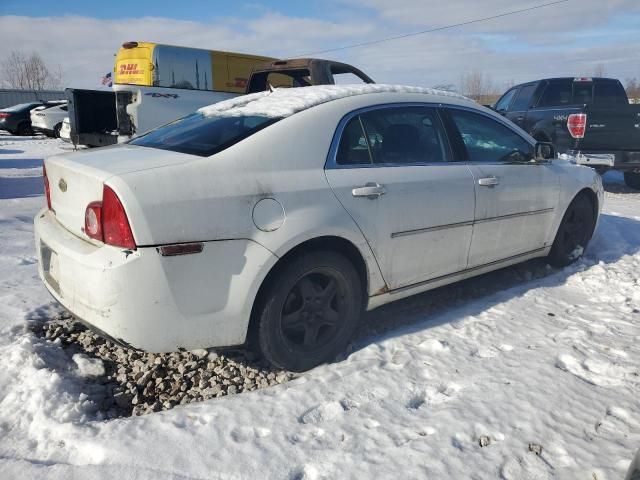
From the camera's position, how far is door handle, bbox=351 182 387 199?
114 inches

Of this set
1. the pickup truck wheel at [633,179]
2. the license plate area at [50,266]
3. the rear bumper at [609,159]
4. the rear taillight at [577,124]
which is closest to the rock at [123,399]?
the license plate area at [50,266]

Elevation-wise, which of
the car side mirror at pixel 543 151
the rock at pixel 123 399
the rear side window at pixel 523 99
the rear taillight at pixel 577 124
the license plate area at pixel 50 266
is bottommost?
the rock at pixel 123 399

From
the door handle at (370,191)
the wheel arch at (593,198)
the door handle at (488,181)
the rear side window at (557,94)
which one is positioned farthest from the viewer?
the rear side window at (557,94)

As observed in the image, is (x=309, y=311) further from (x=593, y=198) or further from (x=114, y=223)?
(x=593, y=198)

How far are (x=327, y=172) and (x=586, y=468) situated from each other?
6.06 ft

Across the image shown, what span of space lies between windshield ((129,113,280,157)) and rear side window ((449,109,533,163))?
1554mm

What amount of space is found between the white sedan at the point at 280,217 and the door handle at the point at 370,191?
12 millimetres

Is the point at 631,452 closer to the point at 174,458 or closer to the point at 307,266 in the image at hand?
the point at 307,266

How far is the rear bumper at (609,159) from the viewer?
8242 mm

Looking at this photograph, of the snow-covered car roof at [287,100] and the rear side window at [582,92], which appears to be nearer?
the snow-covered car roof at [287,100]

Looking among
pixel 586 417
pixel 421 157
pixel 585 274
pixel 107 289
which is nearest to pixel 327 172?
pixel 421 157

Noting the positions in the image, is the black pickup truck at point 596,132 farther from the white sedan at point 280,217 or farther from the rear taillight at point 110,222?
the rear taillight at point 110,222

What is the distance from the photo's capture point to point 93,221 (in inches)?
95.7

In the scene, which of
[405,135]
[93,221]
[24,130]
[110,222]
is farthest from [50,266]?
[24,130]
